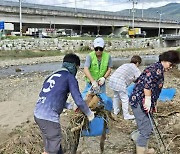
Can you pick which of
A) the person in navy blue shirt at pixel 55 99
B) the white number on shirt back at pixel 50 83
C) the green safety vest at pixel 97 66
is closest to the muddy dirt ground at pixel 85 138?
the green safety vest at pixel 97 66

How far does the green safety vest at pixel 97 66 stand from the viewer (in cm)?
659

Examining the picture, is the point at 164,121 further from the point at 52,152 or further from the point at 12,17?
the point at 12,17

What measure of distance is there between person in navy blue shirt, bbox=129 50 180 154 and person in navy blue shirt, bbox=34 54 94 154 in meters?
0.87

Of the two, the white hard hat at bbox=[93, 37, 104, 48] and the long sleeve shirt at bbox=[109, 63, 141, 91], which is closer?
the white hard hat at bbox=[93, 37, 104, 48]

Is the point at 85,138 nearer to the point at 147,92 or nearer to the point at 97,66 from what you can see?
the point at 97,66

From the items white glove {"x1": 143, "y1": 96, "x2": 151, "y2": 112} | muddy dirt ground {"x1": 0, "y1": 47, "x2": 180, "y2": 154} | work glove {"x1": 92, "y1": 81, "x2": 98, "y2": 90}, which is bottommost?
muddy dirt ground {"x1": 0, "y1": 47, "x2": 180, "y2": 154}

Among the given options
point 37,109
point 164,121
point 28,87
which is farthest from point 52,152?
point 28,87

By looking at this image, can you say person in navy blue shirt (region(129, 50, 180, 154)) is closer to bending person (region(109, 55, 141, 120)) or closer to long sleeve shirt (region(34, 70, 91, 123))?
long sleeve shirt (region(34, 70, 91, 123))

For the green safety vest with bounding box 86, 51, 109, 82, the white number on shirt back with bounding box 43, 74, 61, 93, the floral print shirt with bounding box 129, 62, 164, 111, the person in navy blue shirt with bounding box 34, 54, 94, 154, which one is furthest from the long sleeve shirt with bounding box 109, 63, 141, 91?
the white number on shirt back with bounding box 43, 74, 61, 93

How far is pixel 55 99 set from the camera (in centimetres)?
431

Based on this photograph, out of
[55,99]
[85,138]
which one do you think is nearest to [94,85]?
[85,138]

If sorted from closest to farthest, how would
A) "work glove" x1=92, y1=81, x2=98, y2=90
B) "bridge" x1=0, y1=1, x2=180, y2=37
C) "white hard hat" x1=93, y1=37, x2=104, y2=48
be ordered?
"work glove" x1=92, y1=81, x2=98, y2=90 → "white hard hat" x1=93, y1=37, x2=104, y2=48 → "bridge" x1=0, y1=1, x2=180, y2=37

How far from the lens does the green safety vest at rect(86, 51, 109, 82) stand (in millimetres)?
6594

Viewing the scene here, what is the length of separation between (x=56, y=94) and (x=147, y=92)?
1.27m
